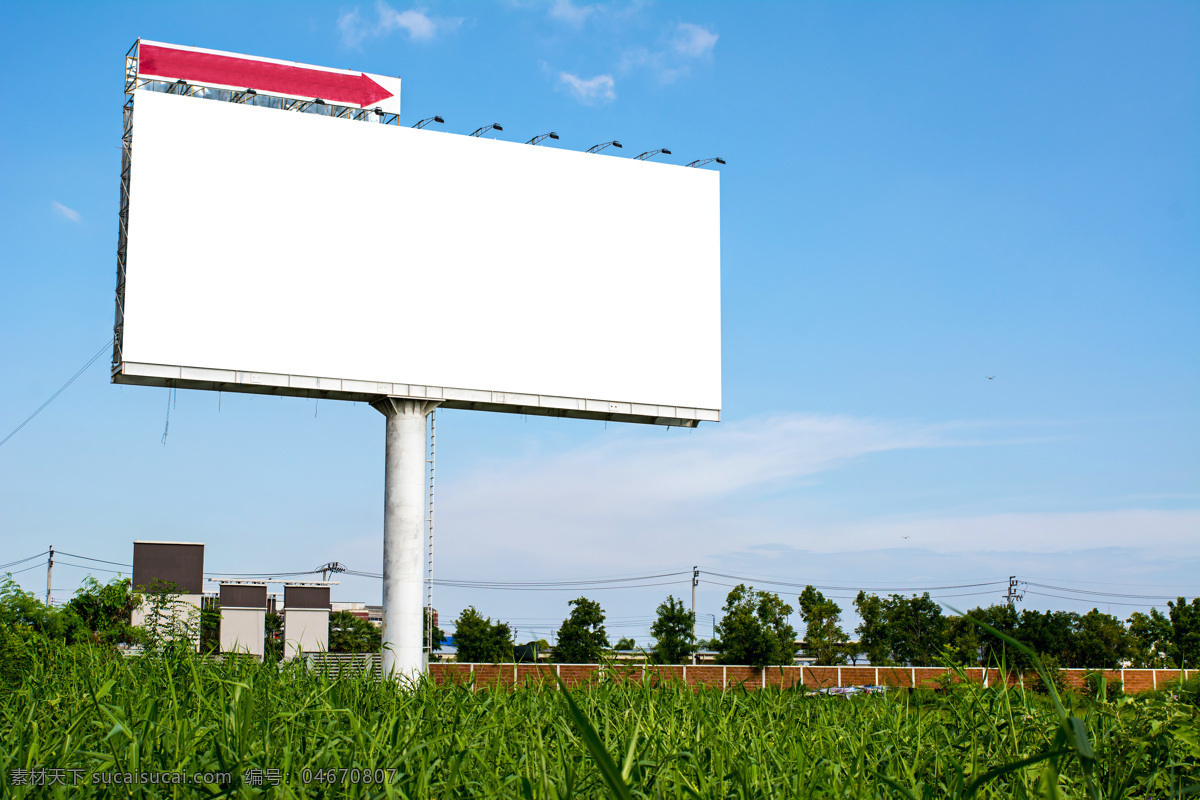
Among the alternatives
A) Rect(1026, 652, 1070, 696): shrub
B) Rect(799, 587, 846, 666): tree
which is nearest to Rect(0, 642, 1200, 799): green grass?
Rect(1026, 652, 1070, 696): shrub

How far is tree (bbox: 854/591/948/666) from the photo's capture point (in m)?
50.8

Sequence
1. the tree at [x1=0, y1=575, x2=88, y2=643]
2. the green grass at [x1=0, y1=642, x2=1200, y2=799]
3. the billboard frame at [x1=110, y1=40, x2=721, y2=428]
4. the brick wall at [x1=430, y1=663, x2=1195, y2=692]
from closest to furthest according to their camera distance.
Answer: the green grass at [x1=0, y1=642, x2=1200, y2=799]
the brick wall at [x1=430, y1=663, x2=1195, y2=692]
the tree at [x1=0, y1=575, x2=88, y2=643]
the billboard frame at [x1=110, y1=40, x2=721, y2=428]

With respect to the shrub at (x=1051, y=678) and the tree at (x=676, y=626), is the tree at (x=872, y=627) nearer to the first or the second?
the tree at (x=676, y=626)

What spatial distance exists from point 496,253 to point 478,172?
170 cm

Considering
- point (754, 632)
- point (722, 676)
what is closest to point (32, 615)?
point (722, 676)

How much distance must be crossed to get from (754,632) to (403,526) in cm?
2666

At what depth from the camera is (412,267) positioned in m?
18.3

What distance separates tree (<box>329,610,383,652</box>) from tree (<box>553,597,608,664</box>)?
15.6 m

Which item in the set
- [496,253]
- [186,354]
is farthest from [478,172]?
[186,354]

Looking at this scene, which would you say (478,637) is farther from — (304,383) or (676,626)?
(304,383)

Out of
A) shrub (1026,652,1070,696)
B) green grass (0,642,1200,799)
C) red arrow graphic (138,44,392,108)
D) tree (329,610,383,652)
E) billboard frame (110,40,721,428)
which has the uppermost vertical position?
red arrow graphic (138,44,392,108)

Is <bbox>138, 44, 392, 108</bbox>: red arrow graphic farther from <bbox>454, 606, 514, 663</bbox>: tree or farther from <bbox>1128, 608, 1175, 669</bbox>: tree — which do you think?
<bbox>1128, 608, 1175, 669</bbox>: tree

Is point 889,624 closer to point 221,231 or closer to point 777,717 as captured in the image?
point 221,231

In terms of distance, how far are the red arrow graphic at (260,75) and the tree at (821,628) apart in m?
35.8
